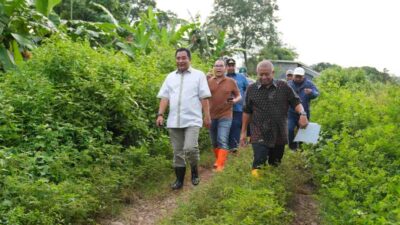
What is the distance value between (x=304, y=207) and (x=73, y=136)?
317 cm

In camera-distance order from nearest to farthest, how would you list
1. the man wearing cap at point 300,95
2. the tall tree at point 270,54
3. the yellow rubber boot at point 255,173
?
1. the yellow rubber boot at point 255,173
2. the man wearing cap at point 300,95
3. the tall tree at point 270,54

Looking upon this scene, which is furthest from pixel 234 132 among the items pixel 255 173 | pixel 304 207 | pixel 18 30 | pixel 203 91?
pixel 18 30

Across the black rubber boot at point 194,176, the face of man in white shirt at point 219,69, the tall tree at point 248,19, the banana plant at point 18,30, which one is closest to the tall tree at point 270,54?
the tall tree at point 248,19

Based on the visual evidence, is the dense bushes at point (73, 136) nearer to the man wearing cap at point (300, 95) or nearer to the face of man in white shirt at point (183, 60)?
the face of man in white shirt at point (183, 60)

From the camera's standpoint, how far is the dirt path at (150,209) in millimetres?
5480

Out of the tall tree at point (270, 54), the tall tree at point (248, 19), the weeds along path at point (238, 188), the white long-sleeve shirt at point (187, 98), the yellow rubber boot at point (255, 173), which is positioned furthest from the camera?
the tall tree at point (248, 19)

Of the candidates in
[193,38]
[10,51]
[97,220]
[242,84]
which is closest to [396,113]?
[242,84]

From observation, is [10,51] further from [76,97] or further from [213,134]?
[213,134]

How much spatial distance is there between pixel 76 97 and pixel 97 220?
7.47ft

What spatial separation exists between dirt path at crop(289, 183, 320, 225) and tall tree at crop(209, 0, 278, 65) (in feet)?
125

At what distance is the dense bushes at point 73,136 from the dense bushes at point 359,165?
98.7 inches

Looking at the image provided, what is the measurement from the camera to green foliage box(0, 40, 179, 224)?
4.75m

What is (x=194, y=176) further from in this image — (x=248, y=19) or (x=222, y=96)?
(x=248, y=19)

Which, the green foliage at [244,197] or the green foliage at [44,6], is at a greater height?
the green foliage at [44,6]
